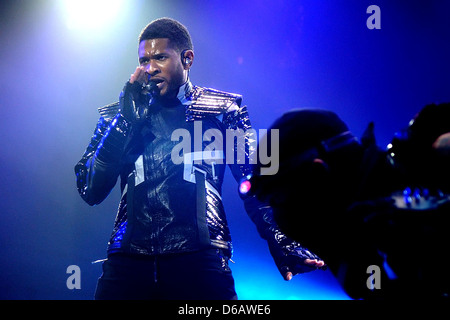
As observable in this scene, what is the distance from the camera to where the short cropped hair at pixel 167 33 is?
2650 mm

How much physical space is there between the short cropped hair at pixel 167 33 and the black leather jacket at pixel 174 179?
498 mm

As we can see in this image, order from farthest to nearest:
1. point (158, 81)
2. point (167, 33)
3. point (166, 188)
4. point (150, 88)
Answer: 1. point (167, 33)
2. point (158, 81)
3. point (150, 88)
4. point (166, 188)

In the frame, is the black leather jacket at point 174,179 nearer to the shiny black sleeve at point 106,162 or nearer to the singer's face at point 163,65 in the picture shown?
the shiny black sleeve at point 106,162

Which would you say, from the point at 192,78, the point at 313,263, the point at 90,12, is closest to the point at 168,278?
the point at 313,263

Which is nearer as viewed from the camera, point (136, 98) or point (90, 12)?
point (136, 98)

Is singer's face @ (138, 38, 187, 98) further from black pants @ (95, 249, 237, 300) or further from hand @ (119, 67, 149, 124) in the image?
black pants @ (95, 249, 237, 300)

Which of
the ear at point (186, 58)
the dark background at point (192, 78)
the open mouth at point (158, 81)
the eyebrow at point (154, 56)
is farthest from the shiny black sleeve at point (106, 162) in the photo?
the dark background at point (192, 78)

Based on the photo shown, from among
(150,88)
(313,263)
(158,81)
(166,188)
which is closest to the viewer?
(313,263)

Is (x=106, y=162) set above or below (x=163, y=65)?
below

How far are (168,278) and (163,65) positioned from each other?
4.64 ft

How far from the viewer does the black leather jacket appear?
79.4 inches

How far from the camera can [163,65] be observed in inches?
99.0

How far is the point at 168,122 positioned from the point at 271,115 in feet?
7.75

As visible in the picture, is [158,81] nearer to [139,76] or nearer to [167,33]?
[139,76]
